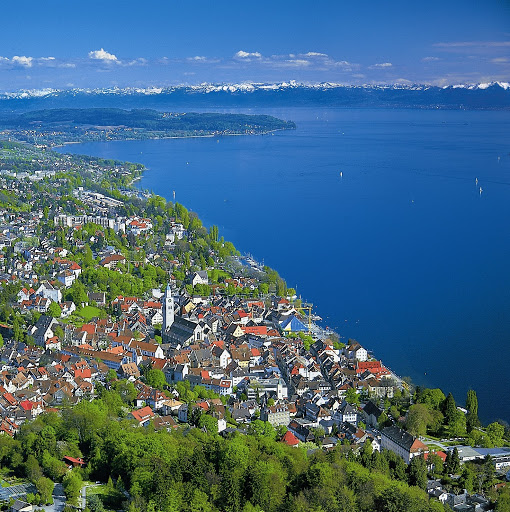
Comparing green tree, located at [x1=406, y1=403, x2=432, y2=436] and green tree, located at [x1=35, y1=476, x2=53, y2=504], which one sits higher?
green tree, located at [x1=35, y1=476, x2=53, y2=504]

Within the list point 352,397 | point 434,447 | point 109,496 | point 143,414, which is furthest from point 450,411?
point 109,496

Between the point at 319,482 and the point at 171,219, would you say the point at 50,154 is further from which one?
the point at 319,482

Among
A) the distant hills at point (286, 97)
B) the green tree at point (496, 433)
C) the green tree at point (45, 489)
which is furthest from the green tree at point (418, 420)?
the distant hills at point (286, 97)

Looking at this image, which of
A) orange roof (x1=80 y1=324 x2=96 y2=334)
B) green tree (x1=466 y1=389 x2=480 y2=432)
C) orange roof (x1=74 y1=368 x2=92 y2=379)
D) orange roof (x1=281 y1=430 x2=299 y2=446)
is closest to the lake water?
green tree (x1=466 y1=389 x2=480 y2=432)

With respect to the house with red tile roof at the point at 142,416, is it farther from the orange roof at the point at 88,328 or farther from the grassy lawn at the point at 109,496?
the orange roof at the point at 88,328

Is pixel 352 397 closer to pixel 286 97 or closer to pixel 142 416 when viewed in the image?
pixel 142 416

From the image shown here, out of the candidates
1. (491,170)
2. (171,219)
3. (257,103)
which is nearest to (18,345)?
(171,219)

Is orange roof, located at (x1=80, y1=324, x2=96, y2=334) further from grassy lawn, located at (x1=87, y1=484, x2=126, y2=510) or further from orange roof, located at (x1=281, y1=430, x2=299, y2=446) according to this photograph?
grassy lawn, located at (x1=87, y1=484, x2=126, y2=510)
